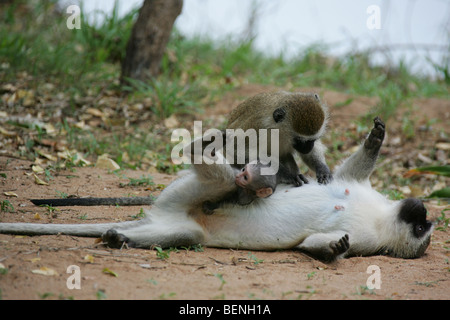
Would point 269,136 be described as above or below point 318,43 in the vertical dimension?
below

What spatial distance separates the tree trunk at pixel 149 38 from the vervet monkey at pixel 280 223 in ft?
13.7

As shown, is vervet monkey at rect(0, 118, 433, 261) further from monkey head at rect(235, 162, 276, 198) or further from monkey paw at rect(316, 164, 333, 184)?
monkey paw at rect(316, 164, 333, 184)

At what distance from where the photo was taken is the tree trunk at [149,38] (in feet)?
24.3

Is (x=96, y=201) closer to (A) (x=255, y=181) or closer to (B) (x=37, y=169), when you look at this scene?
(B) (x=37, y=169)

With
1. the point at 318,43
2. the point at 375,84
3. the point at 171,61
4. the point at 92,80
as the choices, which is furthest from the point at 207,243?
the point at 318,43

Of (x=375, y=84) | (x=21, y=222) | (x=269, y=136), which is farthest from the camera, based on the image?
(x=375, y=84)

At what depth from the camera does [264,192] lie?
148 inches

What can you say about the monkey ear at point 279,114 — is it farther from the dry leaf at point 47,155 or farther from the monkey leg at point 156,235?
the dry leaf at point 47,155

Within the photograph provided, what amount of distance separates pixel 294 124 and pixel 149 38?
12.2 ft

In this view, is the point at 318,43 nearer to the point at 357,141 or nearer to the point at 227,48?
the point at 227,48

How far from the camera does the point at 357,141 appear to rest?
729 cm

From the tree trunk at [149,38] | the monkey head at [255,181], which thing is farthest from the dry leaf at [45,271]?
the tree trunk at [149,38]

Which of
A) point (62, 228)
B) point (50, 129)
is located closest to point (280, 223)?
point (62, 228)
